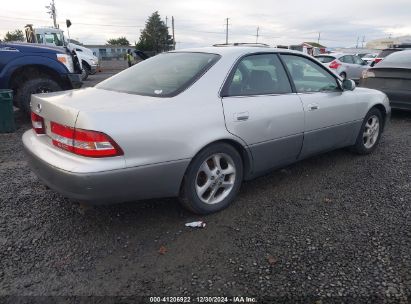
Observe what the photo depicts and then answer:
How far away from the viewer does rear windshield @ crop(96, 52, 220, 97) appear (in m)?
2.92

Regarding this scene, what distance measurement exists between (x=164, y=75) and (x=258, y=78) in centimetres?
93

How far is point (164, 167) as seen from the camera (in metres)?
2.60

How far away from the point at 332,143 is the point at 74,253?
3095 millimetres

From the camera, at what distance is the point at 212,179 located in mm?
3033

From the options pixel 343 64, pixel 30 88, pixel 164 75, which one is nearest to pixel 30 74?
pixel 30 88

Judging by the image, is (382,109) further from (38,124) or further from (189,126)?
(38,124)

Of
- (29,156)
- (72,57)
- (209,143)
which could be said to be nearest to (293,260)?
(209,143)

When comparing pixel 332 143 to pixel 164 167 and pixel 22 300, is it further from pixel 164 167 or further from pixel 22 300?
pixel 22 300

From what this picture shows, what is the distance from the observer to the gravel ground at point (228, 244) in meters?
2.21

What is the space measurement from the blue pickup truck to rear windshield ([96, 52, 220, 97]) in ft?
12.2

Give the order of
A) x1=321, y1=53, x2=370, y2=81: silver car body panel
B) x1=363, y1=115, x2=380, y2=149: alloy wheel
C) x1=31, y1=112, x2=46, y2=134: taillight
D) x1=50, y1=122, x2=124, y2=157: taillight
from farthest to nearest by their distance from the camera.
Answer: x1=321, y1=53, x2=370, y2=81: silver car body panel, x1=363, y1=115, x2=380, y2=149: alloy wheel, x1=31, y1=112, x2=46, y2=134: taillight, x1=50, y1=122, x2=124, y2=157: taillight

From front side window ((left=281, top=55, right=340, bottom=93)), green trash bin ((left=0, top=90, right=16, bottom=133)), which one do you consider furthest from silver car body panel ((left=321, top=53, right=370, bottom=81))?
green trash bin ((left=0, top=90, right=16, bottom=133))

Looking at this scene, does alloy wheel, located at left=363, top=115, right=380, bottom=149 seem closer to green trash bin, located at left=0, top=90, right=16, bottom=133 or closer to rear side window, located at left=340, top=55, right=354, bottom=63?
green trash bin, located at left=0, top=90, right=16, bottom=133

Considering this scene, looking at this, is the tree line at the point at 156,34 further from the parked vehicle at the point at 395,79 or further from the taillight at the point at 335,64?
the parked vehicle at the point at 395,79
